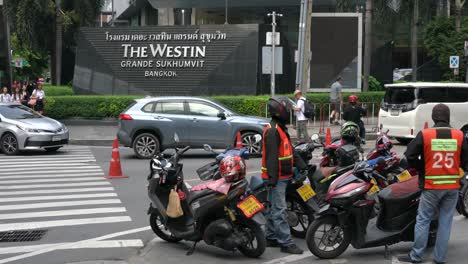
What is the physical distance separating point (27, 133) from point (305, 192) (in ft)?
39.1

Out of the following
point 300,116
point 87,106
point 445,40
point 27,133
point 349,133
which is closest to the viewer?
point 349,133

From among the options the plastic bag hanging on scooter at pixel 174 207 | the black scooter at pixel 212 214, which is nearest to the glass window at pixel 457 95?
the black scooter at pixel 212 214

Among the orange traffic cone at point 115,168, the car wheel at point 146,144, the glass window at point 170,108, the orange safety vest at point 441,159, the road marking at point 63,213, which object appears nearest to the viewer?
the orange safety vest at point 441,159

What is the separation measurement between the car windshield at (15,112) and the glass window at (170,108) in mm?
4455

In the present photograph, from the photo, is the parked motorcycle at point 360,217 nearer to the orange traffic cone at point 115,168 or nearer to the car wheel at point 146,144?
the orange traffic cone at point 115,168

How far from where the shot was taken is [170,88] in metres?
27.6

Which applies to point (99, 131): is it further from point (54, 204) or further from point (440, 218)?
point (440, 218)

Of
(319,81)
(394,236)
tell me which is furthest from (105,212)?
(319,81)

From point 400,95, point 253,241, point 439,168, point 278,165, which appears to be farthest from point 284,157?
point 400,95

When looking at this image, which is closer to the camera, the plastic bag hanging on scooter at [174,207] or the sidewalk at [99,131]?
the plastic bag hanging on scooter at [174,207]

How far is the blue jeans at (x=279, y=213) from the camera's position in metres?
7.36

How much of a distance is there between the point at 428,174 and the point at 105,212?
522 centimetres

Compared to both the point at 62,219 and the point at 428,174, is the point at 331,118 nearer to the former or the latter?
the point at 62,219

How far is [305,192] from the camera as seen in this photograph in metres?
7.94
